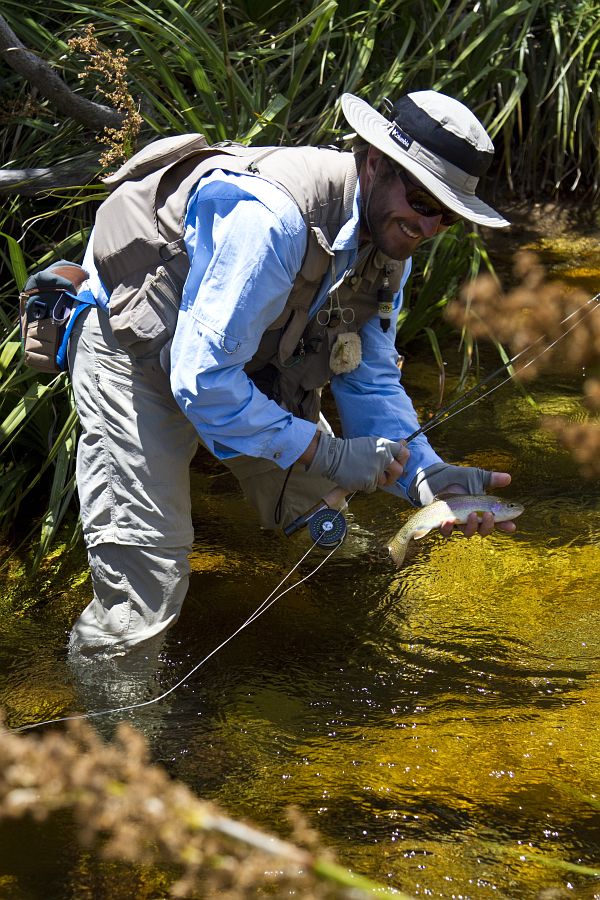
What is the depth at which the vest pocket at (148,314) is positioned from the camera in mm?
2641

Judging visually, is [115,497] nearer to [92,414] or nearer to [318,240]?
[92,414]

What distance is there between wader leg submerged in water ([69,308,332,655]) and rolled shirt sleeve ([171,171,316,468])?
249mm

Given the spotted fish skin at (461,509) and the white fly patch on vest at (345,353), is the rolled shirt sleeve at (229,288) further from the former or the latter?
the spotted fish skin at (461,509)

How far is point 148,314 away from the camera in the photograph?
8.68 feet

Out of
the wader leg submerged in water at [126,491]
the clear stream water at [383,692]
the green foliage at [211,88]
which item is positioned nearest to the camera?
the clear stream water at [383,692]

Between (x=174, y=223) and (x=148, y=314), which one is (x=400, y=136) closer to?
(x=174, y=223)

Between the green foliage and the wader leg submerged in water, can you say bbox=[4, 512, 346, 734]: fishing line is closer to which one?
the wader leg submerged in water

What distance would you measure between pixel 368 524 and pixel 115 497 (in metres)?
1.39

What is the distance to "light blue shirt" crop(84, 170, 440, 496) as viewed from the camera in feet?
7.98

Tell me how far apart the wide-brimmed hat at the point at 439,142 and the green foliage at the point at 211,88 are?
1.11 m

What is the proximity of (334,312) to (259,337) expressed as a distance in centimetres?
Result: 38

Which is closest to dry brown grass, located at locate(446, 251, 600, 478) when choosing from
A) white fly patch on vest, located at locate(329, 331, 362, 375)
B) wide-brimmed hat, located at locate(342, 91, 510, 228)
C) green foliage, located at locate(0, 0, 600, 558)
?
green foliage, located at locate(0, 0, 600, 558)

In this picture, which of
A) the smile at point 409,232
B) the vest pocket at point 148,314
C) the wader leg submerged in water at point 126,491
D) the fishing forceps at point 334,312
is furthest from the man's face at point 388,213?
the wader leg submerged in water at point 126,491

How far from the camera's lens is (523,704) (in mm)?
2963
